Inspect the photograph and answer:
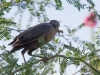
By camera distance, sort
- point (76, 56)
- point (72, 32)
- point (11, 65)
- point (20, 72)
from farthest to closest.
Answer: point (72, 32) → point (76, 56) → point (20, 72) → point (11, 65)

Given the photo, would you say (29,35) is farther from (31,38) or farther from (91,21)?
(91,21)

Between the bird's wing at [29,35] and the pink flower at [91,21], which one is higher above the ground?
the pink flower at [91,21]

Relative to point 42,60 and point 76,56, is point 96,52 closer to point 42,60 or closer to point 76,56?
point 76,56

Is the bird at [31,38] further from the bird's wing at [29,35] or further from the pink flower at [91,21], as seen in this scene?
the pink flower at [91,21]

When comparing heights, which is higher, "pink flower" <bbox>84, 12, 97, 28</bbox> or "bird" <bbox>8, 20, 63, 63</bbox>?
"pink flower" <bbox>84, 12, 97, 28</bbox>

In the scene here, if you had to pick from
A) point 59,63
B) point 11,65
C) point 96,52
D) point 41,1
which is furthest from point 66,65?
point 41,1

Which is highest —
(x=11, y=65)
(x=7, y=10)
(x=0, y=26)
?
(x=7, y=10)

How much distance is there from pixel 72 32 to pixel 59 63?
0.31 m

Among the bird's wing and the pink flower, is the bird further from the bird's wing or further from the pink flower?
the pink flower

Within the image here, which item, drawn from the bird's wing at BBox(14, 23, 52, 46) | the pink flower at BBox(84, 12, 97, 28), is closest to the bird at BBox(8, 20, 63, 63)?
the bird's wing at BBox(14, 23, 52, 46)

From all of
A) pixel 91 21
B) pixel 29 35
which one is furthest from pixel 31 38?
pixel 91 21

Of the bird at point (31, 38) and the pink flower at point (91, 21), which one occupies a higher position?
the pink flower at point (91, 21)

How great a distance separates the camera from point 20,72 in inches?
63.3

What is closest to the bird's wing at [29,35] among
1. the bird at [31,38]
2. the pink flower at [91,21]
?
the bird at [31,38]
